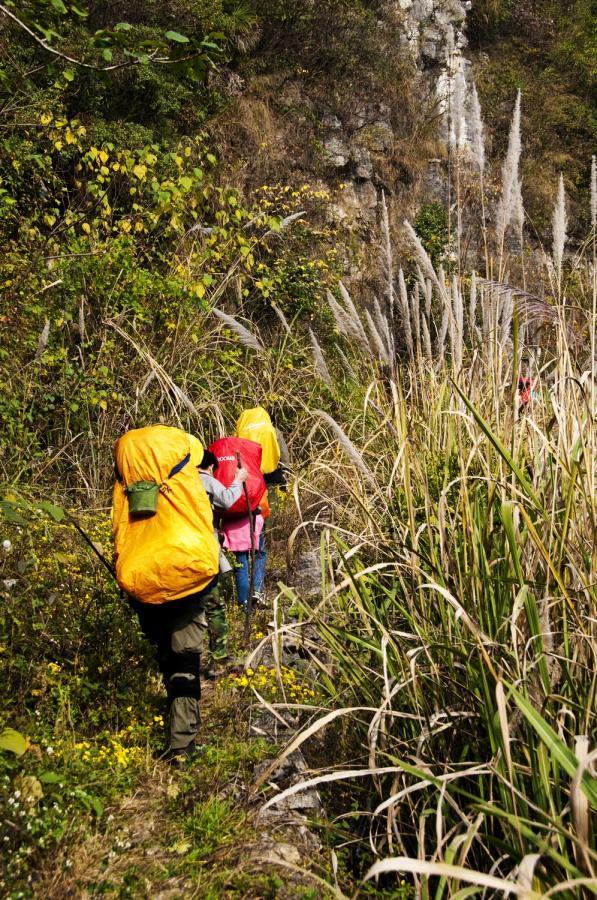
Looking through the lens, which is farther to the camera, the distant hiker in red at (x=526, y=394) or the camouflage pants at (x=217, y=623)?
the camouflage pants at (x=217, y=623)

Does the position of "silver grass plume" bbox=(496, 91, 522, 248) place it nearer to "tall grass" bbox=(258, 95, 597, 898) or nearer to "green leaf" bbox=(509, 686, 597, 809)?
"tall grass" bbox=(258, 95, 597, 898)

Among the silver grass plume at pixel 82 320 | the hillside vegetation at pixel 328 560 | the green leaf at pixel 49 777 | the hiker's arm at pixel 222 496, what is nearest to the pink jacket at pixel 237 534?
the hillside vegetation at pixel 328 560

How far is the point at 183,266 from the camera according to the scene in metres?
6.80

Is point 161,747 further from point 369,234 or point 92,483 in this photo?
point 369,234

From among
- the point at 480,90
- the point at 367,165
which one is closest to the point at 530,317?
the point at 367,165

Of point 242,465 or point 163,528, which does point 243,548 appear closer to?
point 242,465

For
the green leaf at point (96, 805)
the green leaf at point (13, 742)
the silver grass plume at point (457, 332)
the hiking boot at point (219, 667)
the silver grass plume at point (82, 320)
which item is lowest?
the hiking boot at point (219, 667)

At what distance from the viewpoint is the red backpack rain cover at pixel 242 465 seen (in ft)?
14.2

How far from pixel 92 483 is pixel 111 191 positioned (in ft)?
13.3

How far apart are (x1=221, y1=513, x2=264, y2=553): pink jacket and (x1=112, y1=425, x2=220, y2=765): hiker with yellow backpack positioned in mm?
1328

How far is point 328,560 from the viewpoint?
250 centimetres

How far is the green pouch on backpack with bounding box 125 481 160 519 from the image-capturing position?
2.96 metres

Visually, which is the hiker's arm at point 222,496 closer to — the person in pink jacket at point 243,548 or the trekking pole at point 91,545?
the trekking pole at point 91,545

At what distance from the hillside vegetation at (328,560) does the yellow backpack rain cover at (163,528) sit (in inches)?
16.0
